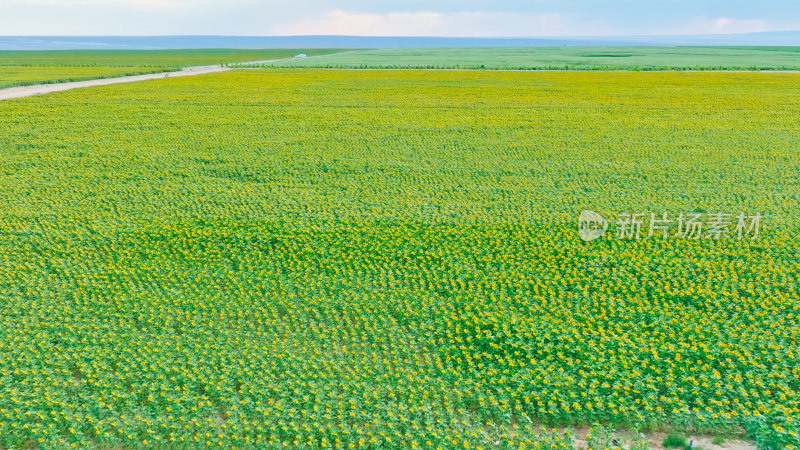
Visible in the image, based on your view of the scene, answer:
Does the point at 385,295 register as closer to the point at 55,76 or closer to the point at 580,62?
the point at 55,76

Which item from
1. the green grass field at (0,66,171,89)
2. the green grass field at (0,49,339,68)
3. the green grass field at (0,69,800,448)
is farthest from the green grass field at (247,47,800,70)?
the green grass field at (0,69,800,448)

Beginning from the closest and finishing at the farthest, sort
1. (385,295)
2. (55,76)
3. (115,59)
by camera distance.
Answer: (385,295) → (55,76) → (115,59)

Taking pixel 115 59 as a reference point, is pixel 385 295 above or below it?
below

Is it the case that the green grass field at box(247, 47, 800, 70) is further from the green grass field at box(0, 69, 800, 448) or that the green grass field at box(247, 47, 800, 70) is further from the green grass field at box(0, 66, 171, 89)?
the green grass field at box(0, 69, 800, 448)

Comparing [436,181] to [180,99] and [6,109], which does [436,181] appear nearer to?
[180,99]

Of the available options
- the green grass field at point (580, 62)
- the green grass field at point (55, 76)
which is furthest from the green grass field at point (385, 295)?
the green grass field at point (580, 62)

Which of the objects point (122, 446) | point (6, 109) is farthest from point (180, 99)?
point (122, 446)

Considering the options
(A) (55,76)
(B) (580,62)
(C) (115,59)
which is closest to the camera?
(A) (55,76)

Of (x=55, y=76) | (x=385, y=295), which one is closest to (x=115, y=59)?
(x=55, y=76)
